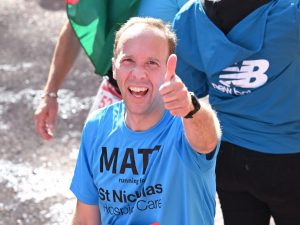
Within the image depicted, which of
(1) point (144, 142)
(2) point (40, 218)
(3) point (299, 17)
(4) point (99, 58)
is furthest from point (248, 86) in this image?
(2) point (40, 218)

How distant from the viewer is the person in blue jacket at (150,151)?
246cm

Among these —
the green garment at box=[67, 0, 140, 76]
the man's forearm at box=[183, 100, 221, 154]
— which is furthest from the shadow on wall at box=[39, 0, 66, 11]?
the man's forearm at box=[183, 100, 221, 154]

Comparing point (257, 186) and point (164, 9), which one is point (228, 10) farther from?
point (257, 186)

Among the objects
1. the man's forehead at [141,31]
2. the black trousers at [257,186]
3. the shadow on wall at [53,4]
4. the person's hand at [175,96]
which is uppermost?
the man's forehead at [141,31]

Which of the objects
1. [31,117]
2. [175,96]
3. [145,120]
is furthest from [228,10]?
[31,117]

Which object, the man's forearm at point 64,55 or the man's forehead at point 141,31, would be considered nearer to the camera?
the man's forehead at point 141,31

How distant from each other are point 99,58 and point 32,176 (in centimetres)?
188

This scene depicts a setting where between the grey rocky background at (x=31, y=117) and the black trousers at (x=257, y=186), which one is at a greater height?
the black trousers at (x=257, y=186)

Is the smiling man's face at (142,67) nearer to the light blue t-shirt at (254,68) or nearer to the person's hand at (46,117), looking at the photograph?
the light blue t-shirt at (254,68)

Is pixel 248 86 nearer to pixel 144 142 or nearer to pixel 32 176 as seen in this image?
pixel 144 142

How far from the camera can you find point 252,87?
115 inches

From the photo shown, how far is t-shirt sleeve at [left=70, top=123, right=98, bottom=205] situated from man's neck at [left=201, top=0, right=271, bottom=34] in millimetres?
674

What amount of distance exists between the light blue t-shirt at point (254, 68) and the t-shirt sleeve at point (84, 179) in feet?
1.94

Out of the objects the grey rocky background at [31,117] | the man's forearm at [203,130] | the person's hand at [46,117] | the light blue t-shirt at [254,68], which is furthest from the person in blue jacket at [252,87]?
the grey rocky background at [31,117]
